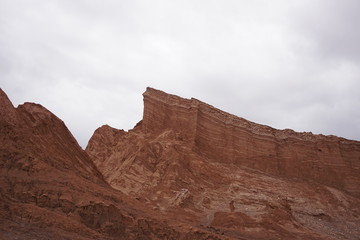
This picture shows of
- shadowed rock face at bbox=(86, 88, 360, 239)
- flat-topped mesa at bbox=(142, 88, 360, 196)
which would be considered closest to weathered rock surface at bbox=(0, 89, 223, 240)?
shadowed rock face at bbox=(86, 88, 360, 239)

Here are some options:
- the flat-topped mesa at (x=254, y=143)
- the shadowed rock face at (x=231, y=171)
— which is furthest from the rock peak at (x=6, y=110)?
the flat-topped mesa at (x=254, y=143)

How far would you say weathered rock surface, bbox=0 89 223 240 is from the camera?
1466 cm

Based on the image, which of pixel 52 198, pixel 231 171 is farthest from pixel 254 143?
pixel 52 198

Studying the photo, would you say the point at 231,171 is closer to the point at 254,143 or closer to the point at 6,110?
the point at 254,143

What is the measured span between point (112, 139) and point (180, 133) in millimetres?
9453

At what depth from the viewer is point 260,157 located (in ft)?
160

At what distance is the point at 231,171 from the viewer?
42438 millimetres

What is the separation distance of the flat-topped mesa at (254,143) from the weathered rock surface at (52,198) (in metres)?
23.2

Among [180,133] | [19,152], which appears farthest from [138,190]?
[19,152]

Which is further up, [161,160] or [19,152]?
[161,160]

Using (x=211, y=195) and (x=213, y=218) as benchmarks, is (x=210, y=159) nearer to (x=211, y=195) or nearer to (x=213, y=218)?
(x=211, y=195)

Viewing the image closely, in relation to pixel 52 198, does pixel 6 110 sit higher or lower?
higher

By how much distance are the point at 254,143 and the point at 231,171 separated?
30.0ft

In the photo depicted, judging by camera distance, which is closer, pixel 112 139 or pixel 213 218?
pixel 213 218
